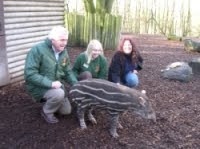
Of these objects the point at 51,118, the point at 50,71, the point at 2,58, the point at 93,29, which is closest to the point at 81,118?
the point at 51,118

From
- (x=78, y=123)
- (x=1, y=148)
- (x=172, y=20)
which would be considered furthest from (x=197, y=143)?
(x=172, y=20)

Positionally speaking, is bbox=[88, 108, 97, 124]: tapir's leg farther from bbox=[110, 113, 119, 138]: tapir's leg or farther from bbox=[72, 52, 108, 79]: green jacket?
bbox=[72, 52, 108, 79]: green jacket

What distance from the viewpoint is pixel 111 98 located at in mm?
4133

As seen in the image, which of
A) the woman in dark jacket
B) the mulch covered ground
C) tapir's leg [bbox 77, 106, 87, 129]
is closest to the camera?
the mulch covered ground

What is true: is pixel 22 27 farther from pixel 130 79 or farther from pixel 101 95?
pixel 101 95

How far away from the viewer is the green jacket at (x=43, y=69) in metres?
4.34

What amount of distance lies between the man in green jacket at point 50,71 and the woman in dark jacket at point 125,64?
0.88 m

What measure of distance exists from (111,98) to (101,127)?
25.2 inches

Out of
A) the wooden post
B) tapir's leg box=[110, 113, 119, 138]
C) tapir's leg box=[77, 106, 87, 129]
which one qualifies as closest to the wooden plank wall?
the wooden post

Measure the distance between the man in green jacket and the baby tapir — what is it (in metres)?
0.26

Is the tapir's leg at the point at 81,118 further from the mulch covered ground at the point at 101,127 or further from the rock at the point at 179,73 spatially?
the rock at the point at 179,73

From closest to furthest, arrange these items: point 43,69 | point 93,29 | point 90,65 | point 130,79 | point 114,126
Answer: point 114,126 < point 43,69 < point 90,65 < point 130,79 < point 93,29

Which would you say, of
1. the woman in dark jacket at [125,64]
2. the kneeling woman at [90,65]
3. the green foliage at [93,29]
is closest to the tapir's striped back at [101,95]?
the kneeling woman at [90,65]

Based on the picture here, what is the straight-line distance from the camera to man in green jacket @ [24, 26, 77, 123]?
14.3 feet
